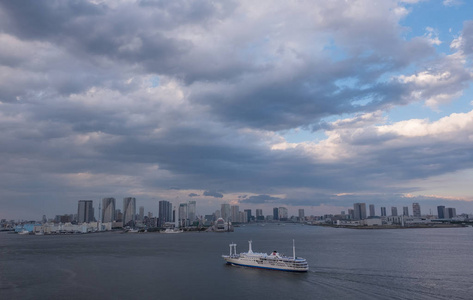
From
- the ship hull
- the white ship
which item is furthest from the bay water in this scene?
the white ship

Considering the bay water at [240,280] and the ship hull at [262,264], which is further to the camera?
the ship hull at [262,264]

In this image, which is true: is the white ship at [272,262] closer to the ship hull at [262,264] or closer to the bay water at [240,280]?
the ship hull at [262,264]

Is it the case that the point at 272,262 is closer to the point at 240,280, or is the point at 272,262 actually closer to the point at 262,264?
the point at 262,264

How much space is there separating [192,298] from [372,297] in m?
22.7

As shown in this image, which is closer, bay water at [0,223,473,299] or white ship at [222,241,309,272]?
bay water at [0,223,473,299]

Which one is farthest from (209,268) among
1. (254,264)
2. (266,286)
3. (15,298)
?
(15,298)

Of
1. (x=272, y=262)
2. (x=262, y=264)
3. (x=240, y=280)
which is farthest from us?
(x=262, y=264)

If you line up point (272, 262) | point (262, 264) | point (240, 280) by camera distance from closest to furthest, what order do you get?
point (240, 280) → point (272, 262) → point (262, 264)

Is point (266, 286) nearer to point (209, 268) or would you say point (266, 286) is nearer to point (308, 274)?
point (308, 274)

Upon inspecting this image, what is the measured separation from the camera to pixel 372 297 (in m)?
40.8

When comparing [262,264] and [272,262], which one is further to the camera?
[262,264]

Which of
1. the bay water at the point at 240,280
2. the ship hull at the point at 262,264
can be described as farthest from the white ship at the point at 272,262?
the bay water at the point at 240,280

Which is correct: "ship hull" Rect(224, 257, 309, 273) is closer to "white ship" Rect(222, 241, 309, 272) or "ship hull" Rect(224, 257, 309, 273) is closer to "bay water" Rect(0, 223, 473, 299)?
"white ship" Rect(222, 241, 309, 272)

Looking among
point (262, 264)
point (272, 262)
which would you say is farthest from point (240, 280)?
point (262, 264)
